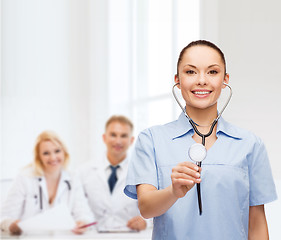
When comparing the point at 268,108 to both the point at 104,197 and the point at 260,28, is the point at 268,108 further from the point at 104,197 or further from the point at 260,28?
the point at 104,197

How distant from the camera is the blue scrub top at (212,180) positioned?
1.10 m

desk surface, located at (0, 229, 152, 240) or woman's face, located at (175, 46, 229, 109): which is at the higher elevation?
woman's face, located at (175, 46, 229, 109)

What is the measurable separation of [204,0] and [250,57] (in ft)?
1.66

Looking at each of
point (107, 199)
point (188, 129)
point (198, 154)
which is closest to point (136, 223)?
point (107, 199)

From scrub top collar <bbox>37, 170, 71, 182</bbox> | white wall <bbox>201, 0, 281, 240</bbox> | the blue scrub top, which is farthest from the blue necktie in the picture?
the blue scrub top

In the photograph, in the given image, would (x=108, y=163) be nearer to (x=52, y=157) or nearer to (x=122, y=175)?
(x=122, y=175)

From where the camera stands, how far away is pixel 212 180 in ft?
3.63

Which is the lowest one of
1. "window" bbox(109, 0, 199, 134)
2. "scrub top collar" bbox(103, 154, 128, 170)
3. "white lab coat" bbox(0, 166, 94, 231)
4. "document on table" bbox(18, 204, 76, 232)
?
"document on table" bbox(18, 204, 76, 232)

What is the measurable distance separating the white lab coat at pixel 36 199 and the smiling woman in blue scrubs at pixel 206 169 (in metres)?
2.47

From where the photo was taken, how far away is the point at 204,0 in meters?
2.51

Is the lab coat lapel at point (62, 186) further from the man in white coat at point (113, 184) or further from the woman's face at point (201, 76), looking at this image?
the woman's face at point (201, 76)

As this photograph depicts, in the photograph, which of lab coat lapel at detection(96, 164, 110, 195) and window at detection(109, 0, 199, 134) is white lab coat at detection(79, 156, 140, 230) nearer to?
lab coat lapel at detection(96, 164, 110, 195)

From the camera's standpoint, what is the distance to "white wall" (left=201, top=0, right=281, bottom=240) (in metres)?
2.11

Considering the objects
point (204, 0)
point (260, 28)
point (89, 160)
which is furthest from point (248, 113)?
point (89, 160)
